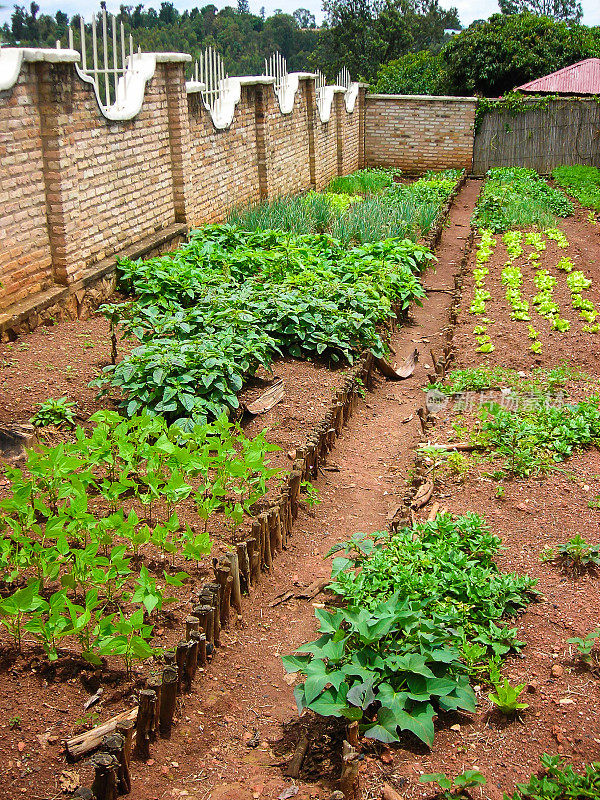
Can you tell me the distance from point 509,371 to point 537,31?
22.9 metres

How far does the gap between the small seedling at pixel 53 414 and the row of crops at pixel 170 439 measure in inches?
6.3

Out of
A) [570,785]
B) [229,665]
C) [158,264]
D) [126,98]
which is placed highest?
[126,98]

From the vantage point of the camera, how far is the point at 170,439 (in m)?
4.57

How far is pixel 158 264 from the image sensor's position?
7.39 metres

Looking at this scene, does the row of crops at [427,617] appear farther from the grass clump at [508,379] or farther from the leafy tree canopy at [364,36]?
the leafy tree canopy at [364,36]

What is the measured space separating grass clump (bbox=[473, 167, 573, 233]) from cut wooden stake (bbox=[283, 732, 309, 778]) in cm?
1102

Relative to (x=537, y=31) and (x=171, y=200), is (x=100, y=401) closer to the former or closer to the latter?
(x=171, y=200)

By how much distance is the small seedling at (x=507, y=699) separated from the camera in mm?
2846


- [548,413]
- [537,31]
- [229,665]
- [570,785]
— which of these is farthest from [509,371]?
[537,31]

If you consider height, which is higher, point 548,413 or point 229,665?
point 548,413

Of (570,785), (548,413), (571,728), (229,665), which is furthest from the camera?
(548,413)

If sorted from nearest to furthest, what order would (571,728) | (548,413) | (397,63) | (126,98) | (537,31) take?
(571,728), (548,413), (126,98), (537,31), (397,63)

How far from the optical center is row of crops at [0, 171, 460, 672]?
3.25m

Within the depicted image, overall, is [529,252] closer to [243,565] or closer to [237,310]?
[237,310]
